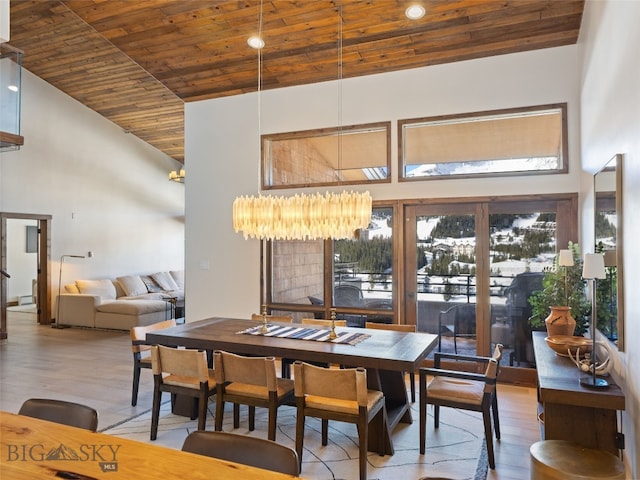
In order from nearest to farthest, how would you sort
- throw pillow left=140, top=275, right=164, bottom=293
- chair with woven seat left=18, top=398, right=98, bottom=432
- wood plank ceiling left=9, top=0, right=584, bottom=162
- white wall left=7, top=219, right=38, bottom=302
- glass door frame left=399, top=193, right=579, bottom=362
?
chair with woven seat left=18, top=398, right=98, bottom=432
wood plank ceiling left=9, top=0, right=584, bottom=162
glass door frame left=399, top=193, right=579, bottom=362
throw pillow left=140, top=275, right=164, bottom=293
white wall left=7, top=219, right=38, bottom=302

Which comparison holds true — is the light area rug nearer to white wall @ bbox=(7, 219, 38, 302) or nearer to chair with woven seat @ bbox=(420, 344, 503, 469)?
chair with woven seat @ bbox=(420, 344, 503, 469)

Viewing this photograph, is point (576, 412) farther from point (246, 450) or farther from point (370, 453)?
point (246, 450)

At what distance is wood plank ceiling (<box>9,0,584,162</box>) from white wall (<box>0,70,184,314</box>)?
84.8 inches

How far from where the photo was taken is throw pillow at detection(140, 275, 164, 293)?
10.0m

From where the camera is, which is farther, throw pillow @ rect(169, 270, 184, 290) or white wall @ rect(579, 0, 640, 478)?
throw pillow @ rect(169, 270, 184, 290)

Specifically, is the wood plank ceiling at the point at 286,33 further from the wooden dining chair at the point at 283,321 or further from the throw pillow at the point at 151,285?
the throw pillow at the point at 151,285

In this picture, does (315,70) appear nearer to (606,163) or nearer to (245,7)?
(245,7)

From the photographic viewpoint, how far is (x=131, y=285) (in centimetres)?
949

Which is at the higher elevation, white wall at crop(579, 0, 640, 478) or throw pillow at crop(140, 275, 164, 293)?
white wall at crop(579, 0, 640, 478)

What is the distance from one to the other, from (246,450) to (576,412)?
215 centimetres

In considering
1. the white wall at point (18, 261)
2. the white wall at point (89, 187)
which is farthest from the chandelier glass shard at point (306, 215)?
the white wall at point (18, 261)

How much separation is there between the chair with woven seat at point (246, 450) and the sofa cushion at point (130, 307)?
22.8 feet

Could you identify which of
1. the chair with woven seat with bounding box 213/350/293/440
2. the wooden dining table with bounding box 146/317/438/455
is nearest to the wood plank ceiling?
the wooden dining table with bounding box 146/317/438/455

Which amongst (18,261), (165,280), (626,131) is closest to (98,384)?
(626,131)
